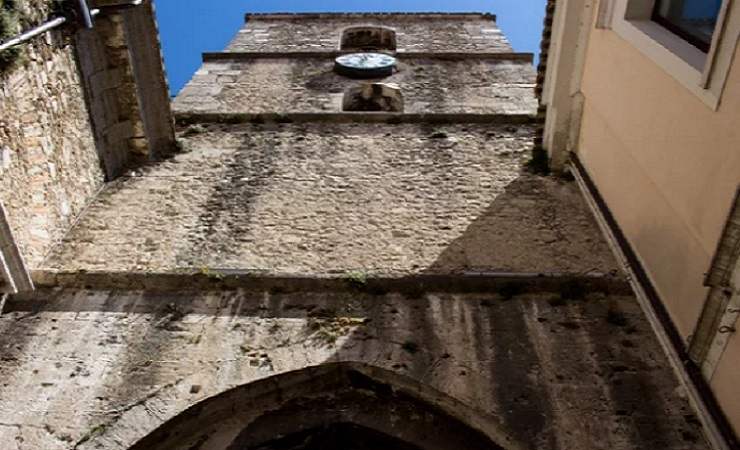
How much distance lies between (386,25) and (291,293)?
1116 cm

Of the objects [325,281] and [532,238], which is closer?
[325,281]

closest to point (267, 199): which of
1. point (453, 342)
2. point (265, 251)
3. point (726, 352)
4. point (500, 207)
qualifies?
point (265, 251)

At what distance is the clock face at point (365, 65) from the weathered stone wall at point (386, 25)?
4.39 feet

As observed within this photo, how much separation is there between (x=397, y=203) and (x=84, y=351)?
3169 millimetres

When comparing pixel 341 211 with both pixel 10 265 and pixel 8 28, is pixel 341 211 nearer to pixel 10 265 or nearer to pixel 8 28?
pixel 10 265

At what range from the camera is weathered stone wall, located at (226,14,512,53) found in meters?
12.6

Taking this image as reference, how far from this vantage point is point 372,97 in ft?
33.9

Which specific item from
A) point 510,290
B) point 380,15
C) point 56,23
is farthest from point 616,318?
point 380,15

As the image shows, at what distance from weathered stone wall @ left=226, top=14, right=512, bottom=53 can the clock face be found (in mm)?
1338

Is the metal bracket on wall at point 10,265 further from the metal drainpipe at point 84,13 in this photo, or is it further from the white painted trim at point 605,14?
the white painted trim at point 605,14

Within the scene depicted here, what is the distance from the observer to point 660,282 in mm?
4578

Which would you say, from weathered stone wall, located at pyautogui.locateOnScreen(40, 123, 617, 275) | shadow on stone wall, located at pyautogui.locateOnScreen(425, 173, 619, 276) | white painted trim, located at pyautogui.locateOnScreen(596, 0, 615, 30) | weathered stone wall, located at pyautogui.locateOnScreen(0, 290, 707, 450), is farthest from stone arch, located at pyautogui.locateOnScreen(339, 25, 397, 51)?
weathered stone wall, located at pyautogui.locateOnScreen(0, 290, 707, 450)

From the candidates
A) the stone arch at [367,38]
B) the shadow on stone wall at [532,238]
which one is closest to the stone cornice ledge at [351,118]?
the shadow on stone wall at [532,238]

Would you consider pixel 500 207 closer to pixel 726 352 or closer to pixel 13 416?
pixel 726 352
